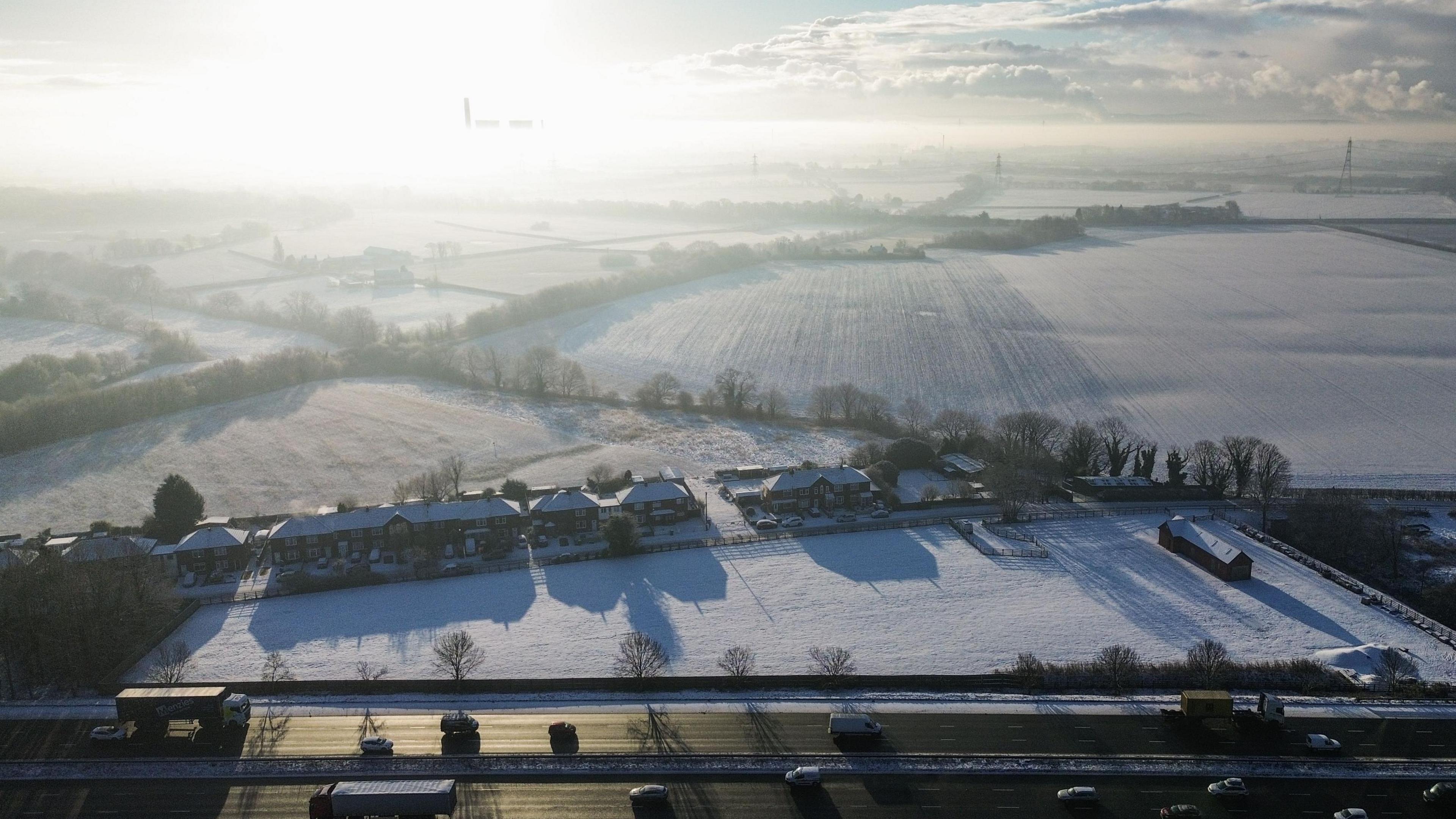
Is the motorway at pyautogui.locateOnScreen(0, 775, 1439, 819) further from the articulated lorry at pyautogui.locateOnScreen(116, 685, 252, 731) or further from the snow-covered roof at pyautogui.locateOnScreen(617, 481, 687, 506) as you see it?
the snow-covered roof at pyautogui.locateOnScreen(617, 481, 687, 506)

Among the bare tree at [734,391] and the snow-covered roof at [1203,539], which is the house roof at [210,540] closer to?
the bare tree at [734,391]

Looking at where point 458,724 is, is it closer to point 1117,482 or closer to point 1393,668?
point 1393,668

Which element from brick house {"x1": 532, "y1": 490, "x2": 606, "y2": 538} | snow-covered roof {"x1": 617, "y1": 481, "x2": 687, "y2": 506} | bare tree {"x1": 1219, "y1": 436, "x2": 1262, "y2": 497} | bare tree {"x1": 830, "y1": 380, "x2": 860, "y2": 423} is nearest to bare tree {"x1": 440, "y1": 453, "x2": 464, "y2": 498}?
brick house {"x1": 532, "y1": 490, "x2": 606, "y2": 538}

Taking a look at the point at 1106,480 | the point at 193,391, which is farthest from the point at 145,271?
the point at 1106,480

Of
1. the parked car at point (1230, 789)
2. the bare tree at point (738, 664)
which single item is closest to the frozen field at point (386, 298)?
the bare tree at point (738, 664)

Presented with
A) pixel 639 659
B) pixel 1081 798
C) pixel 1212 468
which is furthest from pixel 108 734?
pixel 1212 468

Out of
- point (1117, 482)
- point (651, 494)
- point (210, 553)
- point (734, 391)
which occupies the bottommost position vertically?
point (210, 553)

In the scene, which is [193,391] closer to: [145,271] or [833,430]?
[833,430]
